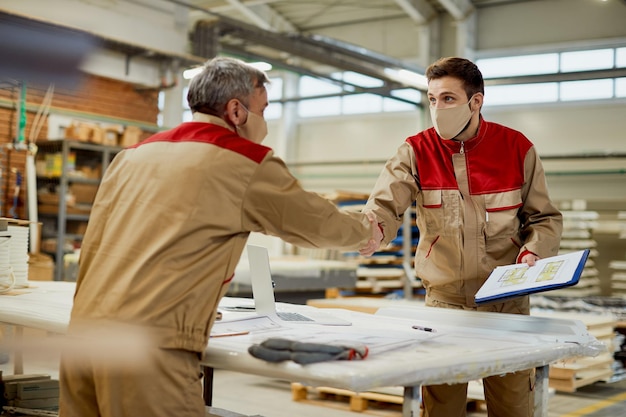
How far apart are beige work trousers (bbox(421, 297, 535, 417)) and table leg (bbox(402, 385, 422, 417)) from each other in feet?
3.25

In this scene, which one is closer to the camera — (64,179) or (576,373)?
(576,373)

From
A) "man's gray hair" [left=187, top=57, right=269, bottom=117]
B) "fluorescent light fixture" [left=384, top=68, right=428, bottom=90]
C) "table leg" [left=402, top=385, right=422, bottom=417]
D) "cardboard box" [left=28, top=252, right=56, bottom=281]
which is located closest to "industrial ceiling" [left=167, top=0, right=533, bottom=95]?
"fluorescent light fixture" [left=384, top=68, right=428, bottom=90]

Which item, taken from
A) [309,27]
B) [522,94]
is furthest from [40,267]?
[309,27]

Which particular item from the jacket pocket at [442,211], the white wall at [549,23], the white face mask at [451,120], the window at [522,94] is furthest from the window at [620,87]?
the jacket pocket at [442,211]

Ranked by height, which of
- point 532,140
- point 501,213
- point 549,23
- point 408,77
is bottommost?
point 501,213

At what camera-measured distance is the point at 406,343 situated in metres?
2.29

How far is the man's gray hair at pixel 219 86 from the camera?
222 cm

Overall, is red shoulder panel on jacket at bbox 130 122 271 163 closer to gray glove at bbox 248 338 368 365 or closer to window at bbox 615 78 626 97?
gray glove at bbox 248 338 368 365

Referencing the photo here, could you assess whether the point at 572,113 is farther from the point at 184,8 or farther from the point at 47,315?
the point at 47,315

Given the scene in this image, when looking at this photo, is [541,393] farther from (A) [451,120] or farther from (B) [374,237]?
(A) [451,120]

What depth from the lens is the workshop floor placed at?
6.47 m

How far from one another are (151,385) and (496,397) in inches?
63.4

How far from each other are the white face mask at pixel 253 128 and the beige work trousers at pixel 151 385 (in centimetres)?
71

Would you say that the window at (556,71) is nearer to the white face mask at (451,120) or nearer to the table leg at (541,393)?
the white face mask at (451,120)
